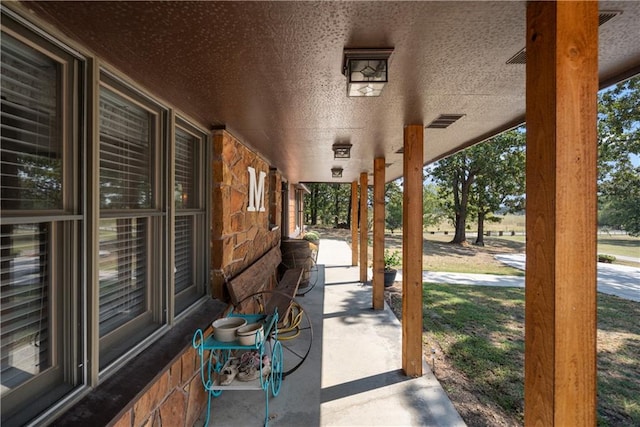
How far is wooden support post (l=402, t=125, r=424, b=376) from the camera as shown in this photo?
9.59 ft

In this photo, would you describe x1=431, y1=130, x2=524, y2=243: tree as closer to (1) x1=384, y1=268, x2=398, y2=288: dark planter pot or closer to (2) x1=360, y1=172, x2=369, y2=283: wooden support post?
(2) x1=360, y1=172, x2=369, y2=283: wooden support post

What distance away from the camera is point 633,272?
8.91 m

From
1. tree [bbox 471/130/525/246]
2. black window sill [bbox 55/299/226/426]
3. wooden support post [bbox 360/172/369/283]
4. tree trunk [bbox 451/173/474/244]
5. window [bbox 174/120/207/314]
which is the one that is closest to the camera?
black window sill [bbox 55/299/226/426]

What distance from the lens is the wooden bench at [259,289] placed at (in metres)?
3.04

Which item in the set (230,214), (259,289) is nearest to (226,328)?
(230,214)

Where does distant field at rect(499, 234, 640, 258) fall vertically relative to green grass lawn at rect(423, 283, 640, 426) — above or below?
below

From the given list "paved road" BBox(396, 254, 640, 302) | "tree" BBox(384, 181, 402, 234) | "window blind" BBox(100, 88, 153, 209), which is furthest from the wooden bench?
"tree" BBox(384, 181, 402, 234)

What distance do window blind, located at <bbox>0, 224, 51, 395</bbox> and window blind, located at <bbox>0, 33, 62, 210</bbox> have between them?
13cm

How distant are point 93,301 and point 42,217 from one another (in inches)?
18.5

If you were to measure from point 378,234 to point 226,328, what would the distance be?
3.13 metres

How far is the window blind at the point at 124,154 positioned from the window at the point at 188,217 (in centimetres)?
39

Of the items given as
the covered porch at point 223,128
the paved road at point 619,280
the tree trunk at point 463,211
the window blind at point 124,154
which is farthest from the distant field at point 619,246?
the window blind at point 124,154

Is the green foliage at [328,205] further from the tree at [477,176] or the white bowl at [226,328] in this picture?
the white bowl at [226,328]

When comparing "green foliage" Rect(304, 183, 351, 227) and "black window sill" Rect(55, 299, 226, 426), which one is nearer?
"black window sill" Rect(55, 299, 226, 426)
